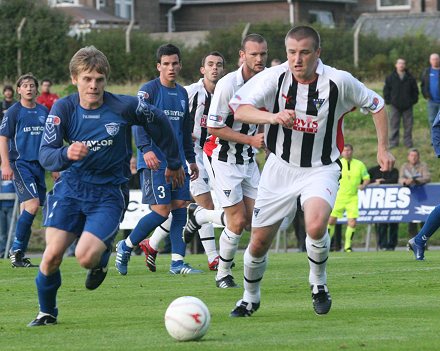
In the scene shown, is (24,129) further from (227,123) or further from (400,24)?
(400,24)

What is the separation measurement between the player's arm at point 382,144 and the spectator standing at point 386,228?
13.9 meters

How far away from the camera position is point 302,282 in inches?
506

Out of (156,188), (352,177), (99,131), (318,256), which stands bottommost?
(352,177)

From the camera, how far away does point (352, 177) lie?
23109 mm

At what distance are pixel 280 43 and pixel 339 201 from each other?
1975 centimetres

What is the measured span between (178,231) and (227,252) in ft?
Answer: 7.41

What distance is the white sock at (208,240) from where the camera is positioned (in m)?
14.6

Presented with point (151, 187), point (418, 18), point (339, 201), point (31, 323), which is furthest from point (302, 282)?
point (418, 18)

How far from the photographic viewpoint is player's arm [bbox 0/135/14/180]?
1673 centimetres

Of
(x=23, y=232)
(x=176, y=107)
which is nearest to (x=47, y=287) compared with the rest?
(x=176, y=107)

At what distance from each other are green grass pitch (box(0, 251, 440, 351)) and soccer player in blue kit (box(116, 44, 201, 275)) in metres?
0.48

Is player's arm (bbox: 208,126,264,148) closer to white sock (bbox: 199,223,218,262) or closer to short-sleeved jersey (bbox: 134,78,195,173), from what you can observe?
short-sleeved jersey (bbox: 134,78,195,173)

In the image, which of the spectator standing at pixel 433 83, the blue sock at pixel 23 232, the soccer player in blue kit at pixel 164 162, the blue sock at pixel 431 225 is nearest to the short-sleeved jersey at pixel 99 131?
the soccer player in blue kit at pixel 164 162

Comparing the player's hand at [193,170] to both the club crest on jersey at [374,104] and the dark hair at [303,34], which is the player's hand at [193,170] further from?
the dark hair at [303,34]
